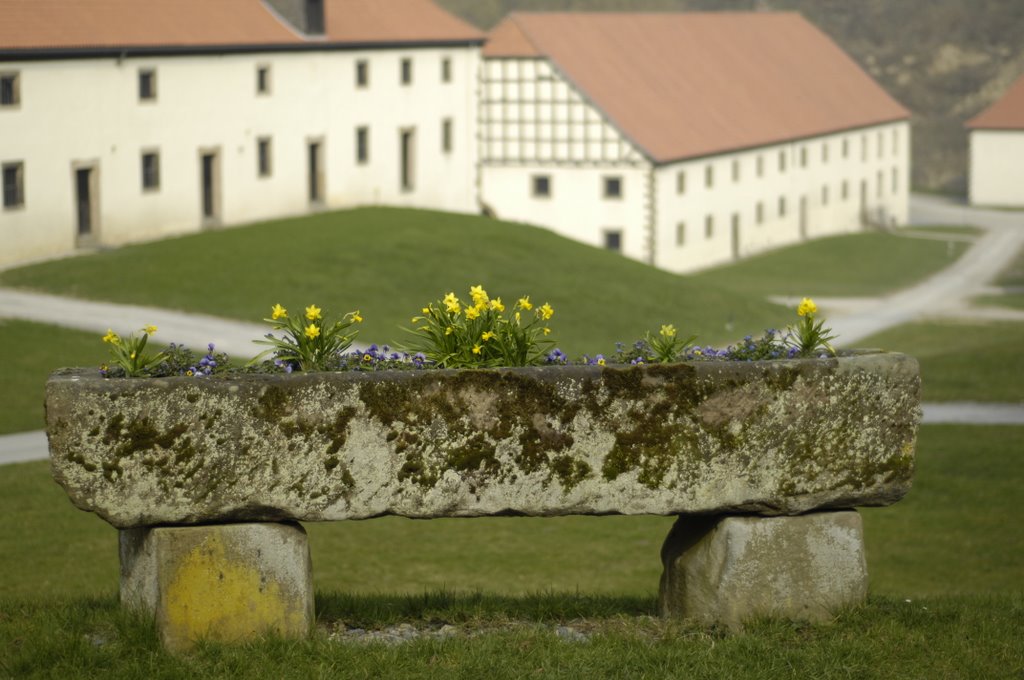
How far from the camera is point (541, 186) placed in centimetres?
6281

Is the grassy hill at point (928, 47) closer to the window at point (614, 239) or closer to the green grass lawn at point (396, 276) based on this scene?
the window at point (614, 239)

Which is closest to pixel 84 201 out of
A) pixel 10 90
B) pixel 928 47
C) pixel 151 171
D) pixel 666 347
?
pixel 151 171

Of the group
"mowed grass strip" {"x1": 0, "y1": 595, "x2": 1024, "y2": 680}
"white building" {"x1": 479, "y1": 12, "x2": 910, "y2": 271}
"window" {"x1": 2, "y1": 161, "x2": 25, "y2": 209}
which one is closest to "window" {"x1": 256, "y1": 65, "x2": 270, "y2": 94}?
"window" {"x1": 2, "y1": 161, "x2": 25, "y2": 209}

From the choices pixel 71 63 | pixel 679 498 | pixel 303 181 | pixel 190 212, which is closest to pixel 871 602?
pixel 679 498

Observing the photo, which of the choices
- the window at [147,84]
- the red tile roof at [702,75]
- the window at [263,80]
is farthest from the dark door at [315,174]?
the red tile roof at [702,75]

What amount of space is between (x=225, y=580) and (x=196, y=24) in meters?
40.7

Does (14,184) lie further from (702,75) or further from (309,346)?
(309,346)

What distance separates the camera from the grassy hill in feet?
362

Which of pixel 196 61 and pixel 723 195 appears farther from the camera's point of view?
pixel 723 195

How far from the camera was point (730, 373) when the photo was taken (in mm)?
9844

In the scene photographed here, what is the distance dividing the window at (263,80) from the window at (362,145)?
15.1 feet

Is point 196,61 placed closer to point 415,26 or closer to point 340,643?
point 415,26

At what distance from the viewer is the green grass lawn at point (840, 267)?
5962cm

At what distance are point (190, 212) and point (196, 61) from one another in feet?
13.3
